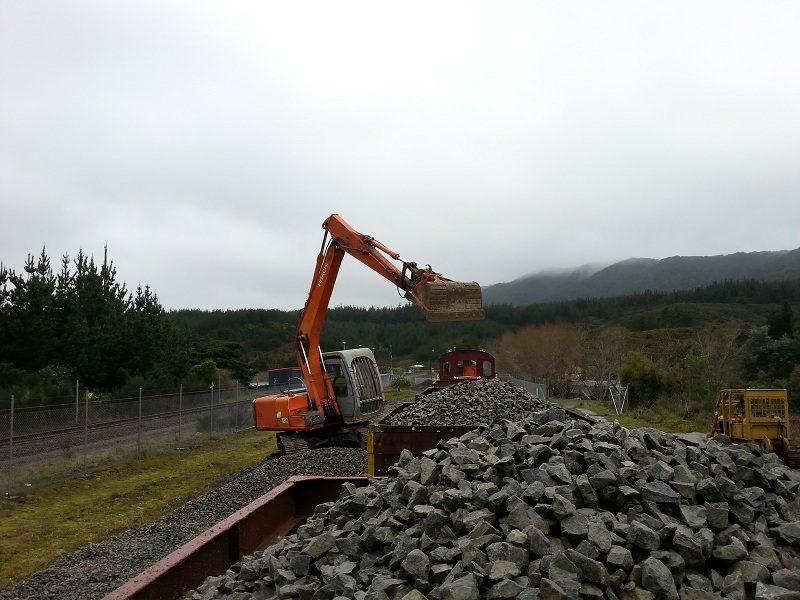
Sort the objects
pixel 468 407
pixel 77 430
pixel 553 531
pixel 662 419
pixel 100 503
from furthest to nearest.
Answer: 1. pixel 662 419
2. pixel 77 430
3. pixel 100 503
4. pixel 468 407
5. pixel 553 531

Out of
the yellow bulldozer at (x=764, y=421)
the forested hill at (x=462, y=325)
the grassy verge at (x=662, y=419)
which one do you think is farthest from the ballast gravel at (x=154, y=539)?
the forested hill at (x=462, y=325)

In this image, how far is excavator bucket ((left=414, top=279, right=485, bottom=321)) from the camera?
1062cm

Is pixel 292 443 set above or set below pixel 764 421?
below

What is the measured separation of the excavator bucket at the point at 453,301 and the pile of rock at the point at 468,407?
4.70 feet

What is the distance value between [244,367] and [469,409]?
169 ft

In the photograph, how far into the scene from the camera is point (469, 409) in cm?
1048

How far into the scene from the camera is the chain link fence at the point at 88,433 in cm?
1311

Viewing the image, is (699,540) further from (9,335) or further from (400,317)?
(400,317)

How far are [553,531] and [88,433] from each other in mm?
15449

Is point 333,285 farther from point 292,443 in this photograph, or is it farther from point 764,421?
point 764,421

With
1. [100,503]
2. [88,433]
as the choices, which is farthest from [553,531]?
[88,433]

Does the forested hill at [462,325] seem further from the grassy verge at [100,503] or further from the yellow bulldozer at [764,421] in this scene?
the yellow bulldozer at [764,421]

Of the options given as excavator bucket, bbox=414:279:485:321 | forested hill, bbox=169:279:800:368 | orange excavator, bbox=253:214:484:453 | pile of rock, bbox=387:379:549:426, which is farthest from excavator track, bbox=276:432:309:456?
forested hill, bbox=169:279:800:368

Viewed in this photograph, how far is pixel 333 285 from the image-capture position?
556 inches
